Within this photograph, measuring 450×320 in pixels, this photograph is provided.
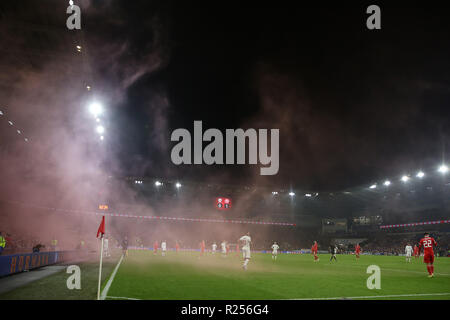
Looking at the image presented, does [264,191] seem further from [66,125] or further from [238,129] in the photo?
[66,125]

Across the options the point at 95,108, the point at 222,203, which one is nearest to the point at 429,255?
the point at 95,108

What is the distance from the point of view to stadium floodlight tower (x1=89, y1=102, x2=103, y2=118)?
1084 inches

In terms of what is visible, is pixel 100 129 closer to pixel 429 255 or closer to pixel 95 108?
pixel 95 108

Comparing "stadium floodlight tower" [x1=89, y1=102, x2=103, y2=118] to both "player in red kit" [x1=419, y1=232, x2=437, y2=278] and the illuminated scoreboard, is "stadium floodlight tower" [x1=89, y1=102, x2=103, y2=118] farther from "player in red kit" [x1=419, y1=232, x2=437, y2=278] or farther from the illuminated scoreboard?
the illuminated scoreboard

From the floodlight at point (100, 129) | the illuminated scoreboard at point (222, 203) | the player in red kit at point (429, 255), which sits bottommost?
the player in red kit at point (429, 255)

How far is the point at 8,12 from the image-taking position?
15.0 meters

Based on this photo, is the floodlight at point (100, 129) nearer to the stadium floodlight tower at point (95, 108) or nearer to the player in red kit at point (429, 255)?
the stadium floodlight tower at point (95, 108)

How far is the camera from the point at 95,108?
2794 centimetres

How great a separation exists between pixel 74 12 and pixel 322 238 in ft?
215

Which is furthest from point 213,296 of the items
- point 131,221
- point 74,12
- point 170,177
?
point 131,221

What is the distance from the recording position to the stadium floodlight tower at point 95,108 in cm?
2754

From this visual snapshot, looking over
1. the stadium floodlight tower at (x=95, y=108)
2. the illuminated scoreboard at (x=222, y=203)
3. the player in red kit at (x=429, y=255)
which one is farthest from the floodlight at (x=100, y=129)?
the illuminated scoreboard at (x=222, y=203)

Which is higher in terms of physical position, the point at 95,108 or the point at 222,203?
the point at 95,108
